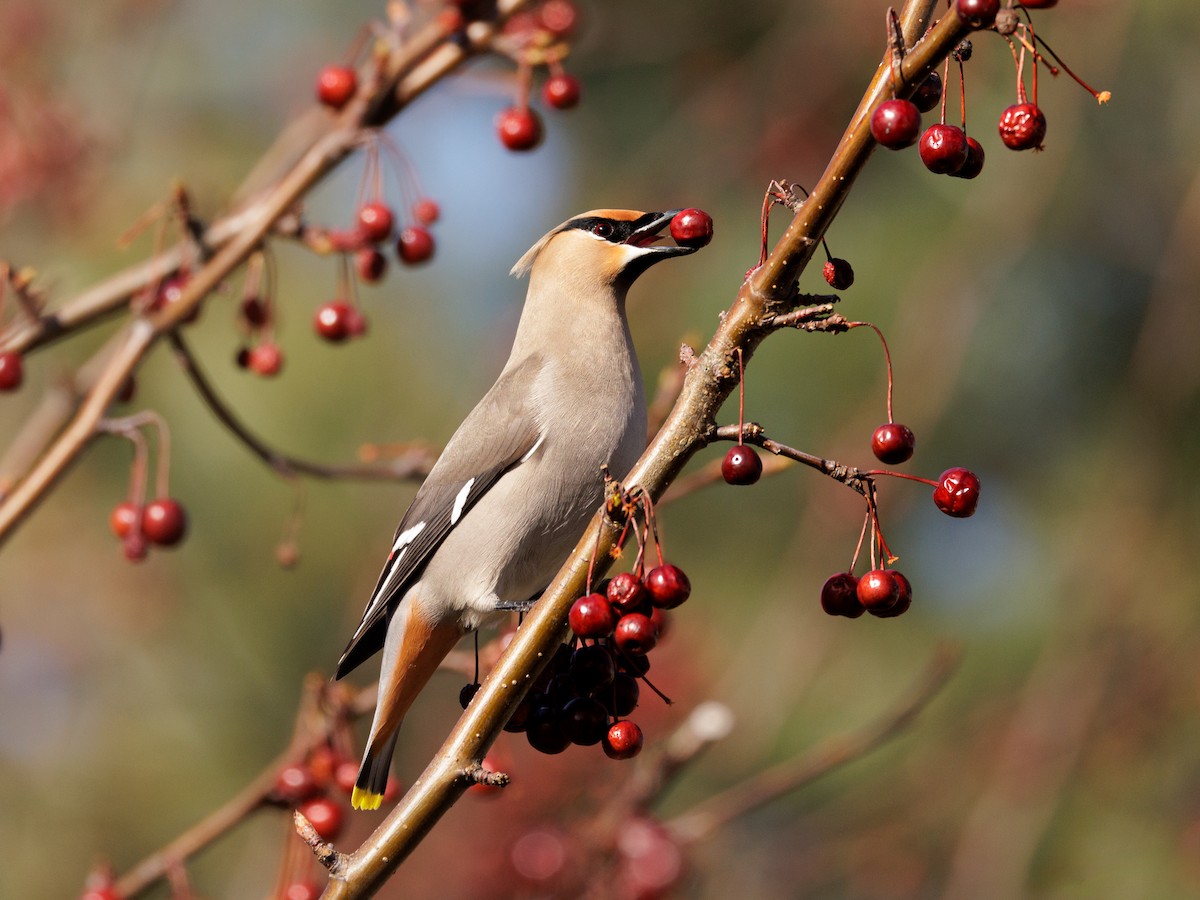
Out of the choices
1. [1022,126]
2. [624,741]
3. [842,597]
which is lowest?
[624,741]

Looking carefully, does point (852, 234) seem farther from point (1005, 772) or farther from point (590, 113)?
point (1005, 772)

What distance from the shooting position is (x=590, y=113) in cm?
723

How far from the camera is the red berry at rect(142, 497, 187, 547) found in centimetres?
332

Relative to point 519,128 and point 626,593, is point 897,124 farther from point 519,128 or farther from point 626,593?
point 519,128

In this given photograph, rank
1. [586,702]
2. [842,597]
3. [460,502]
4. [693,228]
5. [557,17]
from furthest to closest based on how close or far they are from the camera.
→ [557,17]
[460,502]
[586,702]
[693,228]
[842,597]

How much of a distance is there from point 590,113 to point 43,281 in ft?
9.51

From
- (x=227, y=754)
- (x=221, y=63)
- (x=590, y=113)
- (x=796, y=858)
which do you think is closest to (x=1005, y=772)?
(x=796, y=858)

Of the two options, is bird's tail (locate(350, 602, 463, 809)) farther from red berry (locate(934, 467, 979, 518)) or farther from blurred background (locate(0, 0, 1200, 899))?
blurred background (locate(0, 0, 1200, 899))

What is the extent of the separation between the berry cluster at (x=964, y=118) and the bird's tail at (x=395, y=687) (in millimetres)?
1731

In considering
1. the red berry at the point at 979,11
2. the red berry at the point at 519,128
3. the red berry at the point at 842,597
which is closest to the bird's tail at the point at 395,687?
the red berry at the point at 519,128

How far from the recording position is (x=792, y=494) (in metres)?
6.49

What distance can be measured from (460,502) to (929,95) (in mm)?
1729

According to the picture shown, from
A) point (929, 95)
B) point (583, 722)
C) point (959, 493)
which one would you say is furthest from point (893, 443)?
point (583, 722)

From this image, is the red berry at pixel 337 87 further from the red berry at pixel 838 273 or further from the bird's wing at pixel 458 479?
the red berry at pixel 838 273
